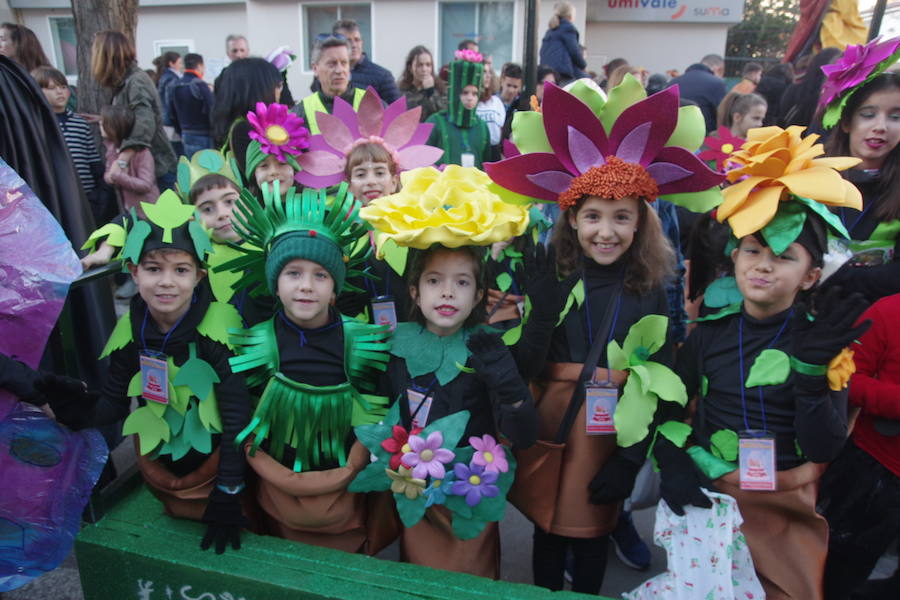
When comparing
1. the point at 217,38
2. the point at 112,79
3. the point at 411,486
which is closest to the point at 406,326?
the point at 411,486

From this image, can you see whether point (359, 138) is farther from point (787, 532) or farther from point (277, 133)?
point (787, 532)

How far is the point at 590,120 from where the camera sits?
2.04m

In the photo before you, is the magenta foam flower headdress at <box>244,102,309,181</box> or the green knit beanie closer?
the green knit beanie

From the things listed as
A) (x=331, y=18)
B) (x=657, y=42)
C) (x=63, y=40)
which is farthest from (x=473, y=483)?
(x=63, y=40)

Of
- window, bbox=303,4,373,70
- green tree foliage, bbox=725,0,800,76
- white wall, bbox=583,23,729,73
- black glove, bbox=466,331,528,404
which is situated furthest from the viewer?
green tree foliage, bbox=725,0,800,76

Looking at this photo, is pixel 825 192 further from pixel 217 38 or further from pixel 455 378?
pixel 217 38

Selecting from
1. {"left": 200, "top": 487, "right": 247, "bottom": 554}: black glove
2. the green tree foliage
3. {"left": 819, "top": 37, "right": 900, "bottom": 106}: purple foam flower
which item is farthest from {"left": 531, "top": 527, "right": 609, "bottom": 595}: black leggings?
the green tree foliage

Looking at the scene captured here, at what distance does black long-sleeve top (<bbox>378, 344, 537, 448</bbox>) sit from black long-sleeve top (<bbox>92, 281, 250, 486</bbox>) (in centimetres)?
51

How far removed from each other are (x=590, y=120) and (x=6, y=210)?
1791 mm

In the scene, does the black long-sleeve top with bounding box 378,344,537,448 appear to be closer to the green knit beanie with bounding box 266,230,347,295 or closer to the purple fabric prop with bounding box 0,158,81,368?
the green knit beanie with bounding box 266,230,347,295

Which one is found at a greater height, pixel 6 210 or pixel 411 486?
pixel 6 210

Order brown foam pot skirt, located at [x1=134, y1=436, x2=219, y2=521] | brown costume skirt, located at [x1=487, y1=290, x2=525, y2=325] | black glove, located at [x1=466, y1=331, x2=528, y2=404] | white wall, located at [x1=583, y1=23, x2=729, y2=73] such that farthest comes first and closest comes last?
1. white wall, located at [x1=583, y1=23, x2=729, y2=73]
2. brown costume skirt, located at [x1=487, y1=290, x2=525, y2=325]
3. brown foam pot skirt, located at [x1=134, y1=436, x2=219, y2=521]
4. black glove, located at [x1=466, y1=331, x2=528, y2=404]

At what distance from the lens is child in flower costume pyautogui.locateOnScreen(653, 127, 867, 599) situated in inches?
72.5

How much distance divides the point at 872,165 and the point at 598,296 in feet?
4.35
